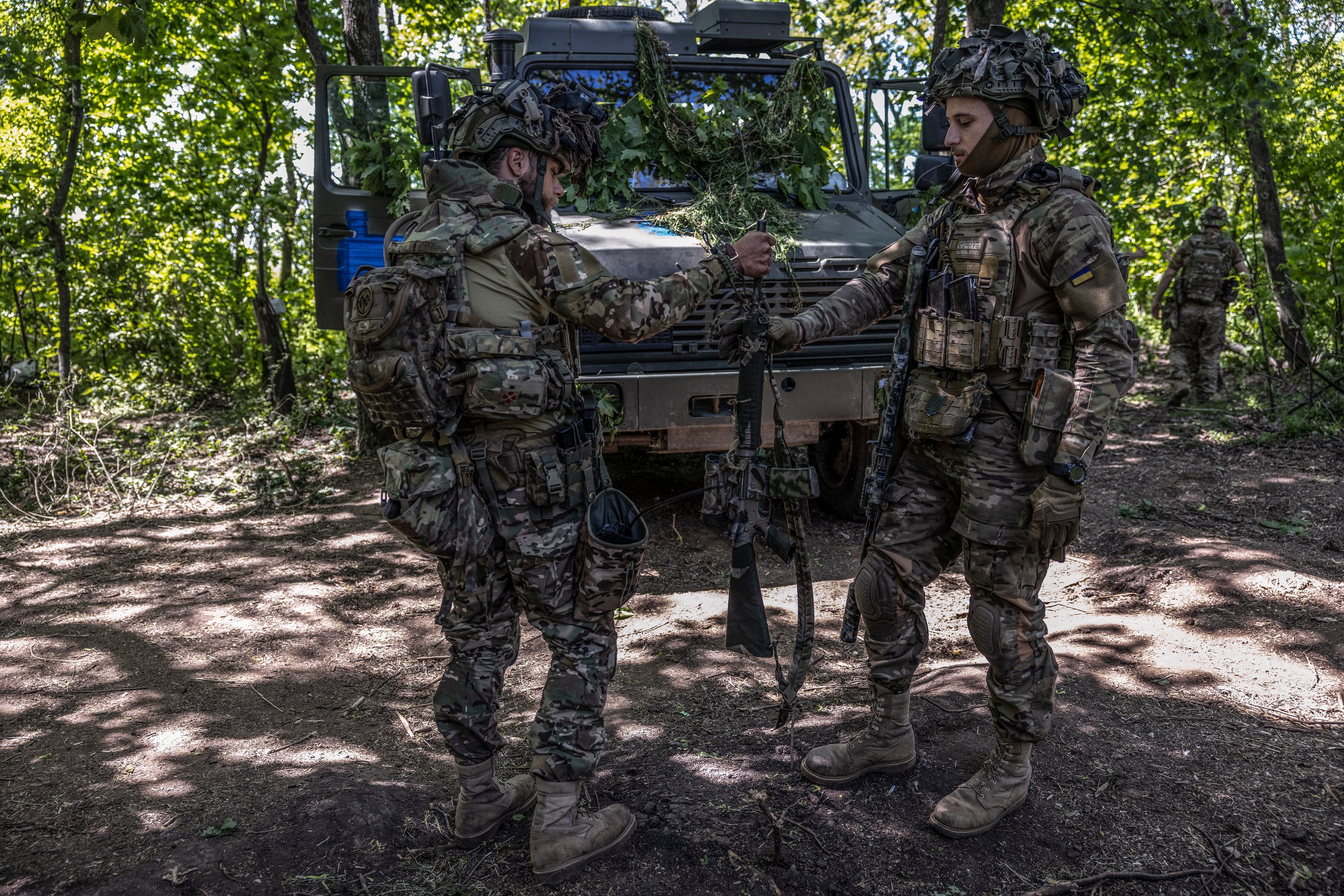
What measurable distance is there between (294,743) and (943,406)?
249cm

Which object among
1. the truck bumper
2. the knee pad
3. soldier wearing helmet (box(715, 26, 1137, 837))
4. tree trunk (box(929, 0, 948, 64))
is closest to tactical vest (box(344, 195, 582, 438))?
soldier wearing helmet (box(715, 26, 1137, 837))

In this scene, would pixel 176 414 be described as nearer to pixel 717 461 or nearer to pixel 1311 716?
pixel 717 461

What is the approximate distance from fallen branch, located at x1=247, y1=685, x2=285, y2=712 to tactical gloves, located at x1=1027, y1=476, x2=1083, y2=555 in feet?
9.30

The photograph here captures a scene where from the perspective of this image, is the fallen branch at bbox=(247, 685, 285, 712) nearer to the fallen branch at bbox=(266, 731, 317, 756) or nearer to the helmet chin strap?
the fallen branch at bbox=(266, 731, 317, 756)

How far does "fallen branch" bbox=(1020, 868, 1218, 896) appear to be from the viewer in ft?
7.93

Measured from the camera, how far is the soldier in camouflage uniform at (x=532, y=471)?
2.52 meters

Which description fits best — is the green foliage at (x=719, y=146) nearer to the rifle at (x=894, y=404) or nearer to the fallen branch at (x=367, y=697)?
the rifle at (x=894, y=404)

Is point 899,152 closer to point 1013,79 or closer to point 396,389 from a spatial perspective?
point 1013,79

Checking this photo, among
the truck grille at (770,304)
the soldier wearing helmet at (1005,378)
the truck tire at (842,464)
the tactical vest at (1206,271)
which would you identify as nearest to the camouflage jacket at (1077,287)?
the soldier wearing helmet at (1005,378)

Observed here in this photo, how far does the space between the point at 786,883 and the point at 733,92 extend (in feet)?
14.8

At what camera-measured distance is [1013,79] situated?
2.55 meters

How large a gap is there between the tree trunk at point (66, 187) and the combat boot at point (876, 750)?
337 inches

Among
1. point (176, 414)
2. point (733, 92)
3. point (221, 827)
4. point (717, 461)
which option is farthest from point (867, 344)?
point (176, 414)

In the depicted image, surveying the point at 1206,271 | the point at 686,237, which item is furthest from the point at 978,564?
the point at 1206,271
